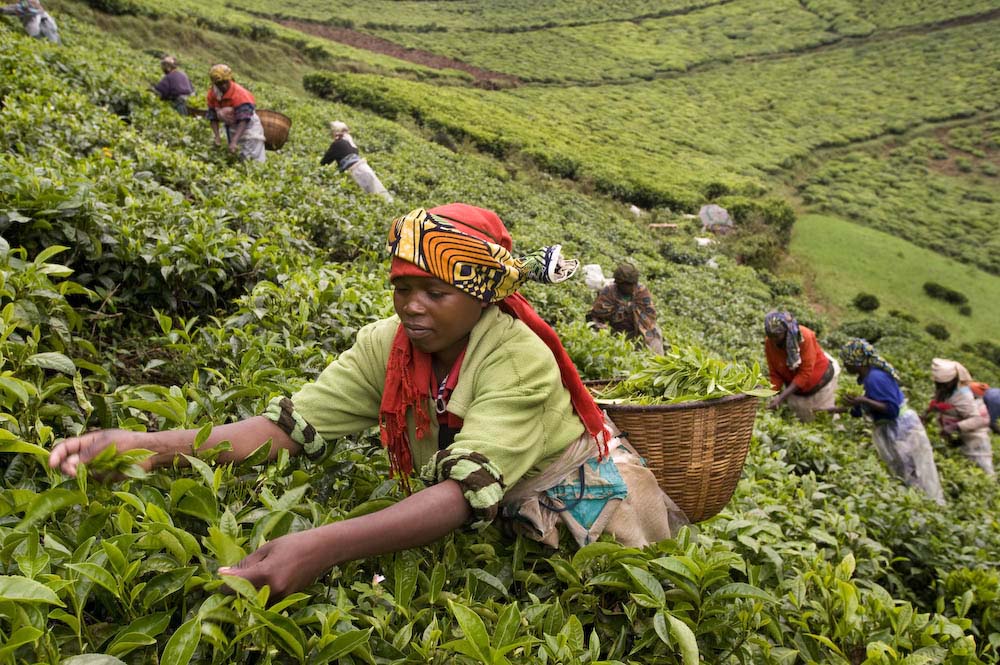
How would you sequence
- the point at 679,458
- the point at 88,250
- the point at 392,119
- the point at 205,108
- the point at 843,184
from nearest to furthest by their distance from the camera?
the point at 679,458, the point at 88,250, the point at 205,108, the point at 392,119, the point at 843,184

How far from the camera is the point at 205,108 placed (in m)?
8.36

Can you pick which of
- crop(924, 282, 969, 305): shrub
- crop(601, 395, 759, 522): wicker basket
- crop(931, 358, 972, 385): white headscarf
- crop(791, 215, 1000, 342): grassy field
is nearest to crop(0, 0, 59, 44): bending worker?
crop(601, 395, 759, 522): wicker basket

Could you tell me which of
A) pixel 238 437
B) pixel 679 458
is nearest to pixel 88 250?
pixel 238 437

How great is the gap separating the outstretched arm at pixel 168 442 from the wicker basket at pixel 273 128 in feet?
25.9

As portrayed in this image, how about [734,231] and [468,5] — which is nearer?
[734,231]

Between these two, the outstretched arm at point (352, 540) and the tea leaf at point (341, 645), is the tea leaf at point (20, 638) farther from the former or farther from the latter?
the tea leaf at point (341, 645)

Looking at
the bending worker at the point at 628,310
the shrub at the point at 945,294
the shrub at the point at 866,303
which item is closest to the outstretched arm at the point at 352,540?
the bending worker at the point at 628,310

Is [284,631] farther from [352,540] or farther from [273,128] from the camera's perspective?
[273,128]

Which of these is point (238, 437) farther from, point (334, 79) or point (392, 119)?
point (334, 79)

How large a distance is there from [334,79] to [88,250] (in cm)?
2088

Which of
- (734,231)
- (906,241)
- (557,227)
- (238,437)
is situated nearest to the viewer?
(238,437)

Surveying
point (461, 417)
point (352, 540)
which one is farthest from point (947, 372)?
point (352, 540)

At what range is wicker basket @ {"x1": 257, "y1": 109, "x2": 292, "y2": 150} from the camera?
8875 millimetres

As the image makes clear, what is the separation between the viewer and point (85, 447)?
1.53m
